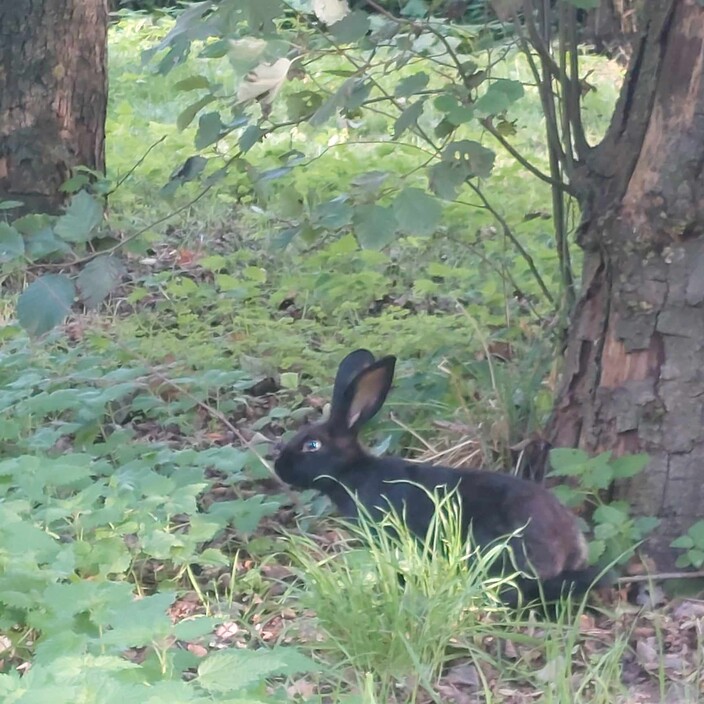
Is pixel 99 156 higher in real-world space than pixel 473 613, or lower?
higher

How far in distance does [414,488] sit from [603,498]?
564 millimetres

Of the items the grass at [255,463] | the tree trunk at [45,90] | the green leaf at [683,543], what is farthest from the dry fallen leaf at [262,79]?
the tree trunk at [45,90]

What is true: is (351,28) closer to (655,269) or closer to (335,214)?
(335,214)

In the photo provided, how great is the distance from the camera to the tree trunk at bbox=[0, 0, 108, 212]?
6.90 metres

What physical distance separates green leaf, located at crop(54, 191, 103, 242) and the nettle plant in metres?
1.47

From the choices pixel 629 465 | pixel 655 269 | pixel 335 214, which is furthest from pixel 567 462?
pixel 335 214

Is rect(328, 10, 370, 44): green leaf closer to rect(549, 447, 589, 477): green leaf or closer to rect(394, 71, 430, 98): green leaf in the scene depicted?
rect(394, 71, 430, 98): green leaf

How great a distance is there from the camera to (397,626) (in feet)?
9.47

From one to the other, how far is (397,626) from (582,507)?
101 cm

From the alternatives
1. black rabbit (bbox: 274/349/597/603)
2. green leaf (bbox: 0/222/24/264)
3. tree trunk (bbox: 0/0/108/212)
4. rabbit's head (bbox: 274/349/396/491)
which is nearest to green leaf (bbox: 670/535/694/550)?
black rabbit (bbox: 274/349/597/603)

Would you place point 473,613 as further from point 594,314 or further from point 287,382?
point 287,382

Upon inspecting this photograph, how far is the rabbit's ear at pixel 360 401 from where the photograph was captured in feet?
12.9

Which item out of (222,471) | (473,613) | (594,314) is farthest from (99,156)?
(473,613)

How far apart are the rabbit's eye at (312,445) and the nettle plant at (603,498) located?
2.44 ft
